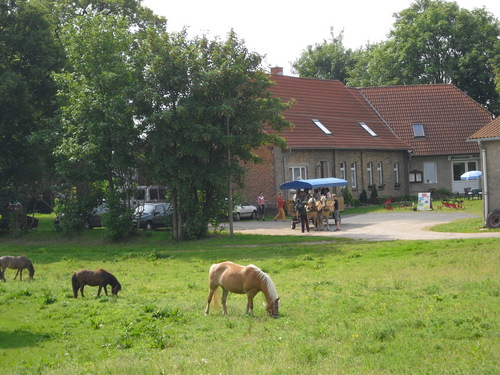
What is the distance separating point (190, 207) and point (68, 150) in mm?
6626

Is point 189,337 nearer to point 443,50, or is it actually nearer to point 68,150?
point 68,150

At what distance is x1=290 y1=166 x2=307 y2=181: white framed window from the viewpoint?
47.2 metres

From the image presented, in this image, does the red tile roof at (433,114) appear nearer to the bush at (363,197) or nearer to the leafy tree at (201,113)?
the bush at (363,197)

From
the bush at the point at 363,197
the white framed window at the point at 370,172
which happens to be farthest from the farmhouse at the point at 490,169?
the white framed window at the point at 370,172

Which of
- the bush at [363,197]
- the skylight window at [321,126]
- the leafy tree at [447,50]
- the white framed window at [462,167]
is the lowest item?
the bush at [363,197]

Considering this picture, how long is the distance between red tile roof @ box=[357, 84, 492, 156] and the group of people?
1716 centimetres

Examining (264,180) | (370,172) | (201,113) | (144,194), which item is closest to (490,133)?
(201,113)

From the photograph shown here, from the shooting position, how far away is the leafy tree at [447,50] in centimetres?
Answer: 6456

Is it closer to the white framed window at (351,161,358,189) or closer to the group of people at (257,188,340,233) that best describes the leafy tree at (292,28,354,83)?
the white framed window at (351,161,358,189)

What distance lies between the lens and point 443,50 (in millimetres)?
66500

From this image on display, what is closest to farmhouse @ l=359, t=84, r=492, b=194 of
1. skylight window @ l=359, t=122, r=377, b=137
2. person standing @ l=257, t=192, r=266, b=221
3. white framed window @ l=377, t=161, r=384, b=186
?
white framed window @ l=377, t=161, r=384, b=186

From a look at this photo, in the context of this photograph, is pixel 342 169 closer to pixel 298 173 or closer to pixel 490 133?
pixel 298 173

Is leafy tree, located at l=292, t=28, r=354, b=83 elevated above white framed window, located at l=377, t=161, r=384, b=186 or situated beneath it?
elevated above

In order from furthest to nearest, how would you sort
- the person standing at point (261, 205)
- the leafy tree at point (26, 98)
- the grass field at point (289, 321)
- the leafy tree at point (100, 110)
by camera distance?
the person standing at point (261, 205)
the leafy tree at point (26, 98)
the leafy tree at point (100, 110)
the grass field at point (289, 321)
